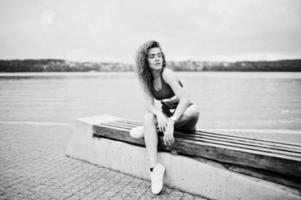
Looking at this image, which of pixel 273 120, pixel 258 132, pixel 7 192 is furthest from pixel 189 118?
pixel 273 120

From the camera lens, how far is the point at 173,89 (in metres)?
3.20

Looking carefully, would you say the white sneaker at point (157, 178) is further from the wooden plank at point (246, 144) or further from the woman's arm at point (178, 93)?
the woman's arm at point (178, 93)

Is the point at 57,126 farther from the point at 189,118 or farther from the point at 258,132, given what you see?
the point at 258,132


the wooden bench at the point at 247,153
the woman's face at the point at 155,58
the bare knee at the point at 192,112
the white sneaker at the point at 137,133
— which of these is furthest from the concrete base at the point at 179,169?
the woman's face at the point at 155,58

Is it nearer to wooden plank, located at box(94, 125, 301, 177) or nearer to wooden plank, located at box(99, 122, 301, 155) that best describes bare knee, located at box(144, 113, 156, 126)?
wooden plank, located at box(94, 125, 301, 177)

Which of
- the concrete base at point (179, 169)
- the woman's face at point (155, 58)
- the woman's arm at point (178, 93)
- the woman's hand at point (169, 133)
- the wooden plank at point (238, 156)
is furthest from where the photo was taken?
the woman's face at point (155, 58)

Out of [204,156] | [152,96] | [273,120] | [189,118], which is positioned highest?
[152,96]

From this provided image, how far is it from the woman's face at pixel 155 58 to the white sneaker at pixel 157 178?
1308 mm

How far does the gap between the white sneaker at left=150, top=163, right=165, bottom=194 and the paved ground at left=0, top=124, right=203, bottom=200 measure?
0.29ft

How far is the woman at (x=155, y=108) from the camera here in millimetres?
3064

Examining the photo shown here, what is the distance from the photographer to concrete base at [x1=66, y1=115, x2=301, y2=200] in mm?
2526

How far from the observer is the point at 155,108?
3307 mm

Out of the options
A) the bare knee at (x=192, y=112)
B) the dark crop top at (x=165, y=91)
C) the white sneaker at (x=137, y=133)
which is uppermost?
the dark crop top at (x=165, y=91)

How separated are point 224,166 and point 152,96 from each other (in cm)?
135
